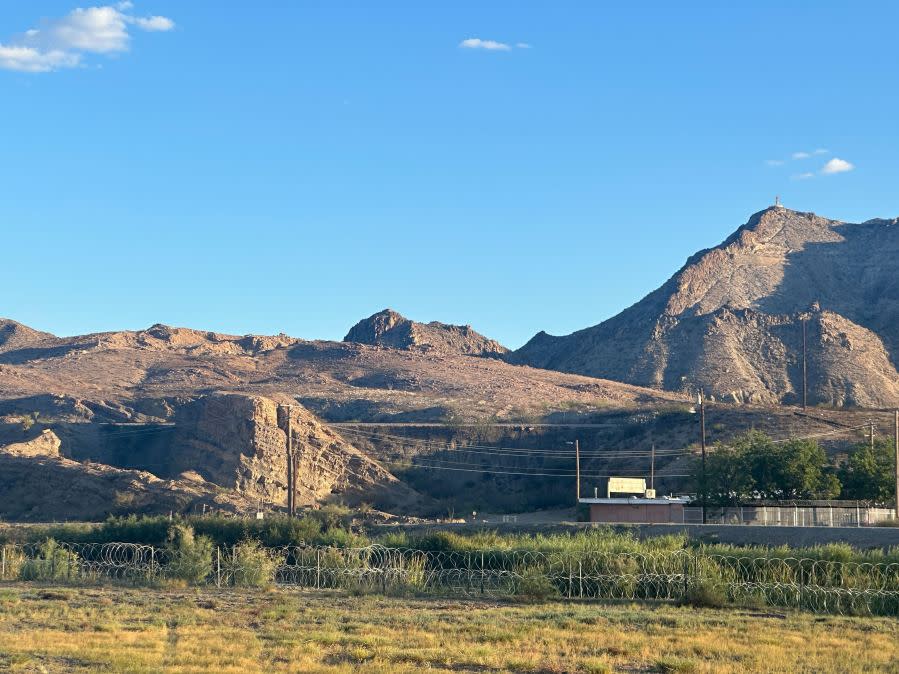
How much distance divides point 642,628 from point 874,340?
116992mm

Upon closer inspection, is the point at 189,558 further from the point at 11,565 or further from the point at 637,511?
the point at 637,511

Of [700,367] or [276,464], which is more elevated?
[700,367]

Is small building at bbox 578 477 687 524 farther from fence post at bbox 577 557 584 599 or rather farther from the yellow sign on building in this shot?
fence post at bbox 577 557 584 599

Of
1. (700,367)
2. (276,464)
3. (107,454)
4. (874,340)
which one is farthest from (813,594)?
(874,340)

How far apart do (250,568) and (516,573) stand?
9301mm

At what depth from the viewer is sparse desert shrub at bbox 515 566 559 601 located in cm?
3575

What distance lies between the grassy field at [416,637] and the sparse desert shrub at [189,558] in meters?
5.84

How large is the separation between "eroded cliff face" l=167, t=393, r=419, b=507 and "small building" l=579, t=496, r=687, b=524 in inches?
853

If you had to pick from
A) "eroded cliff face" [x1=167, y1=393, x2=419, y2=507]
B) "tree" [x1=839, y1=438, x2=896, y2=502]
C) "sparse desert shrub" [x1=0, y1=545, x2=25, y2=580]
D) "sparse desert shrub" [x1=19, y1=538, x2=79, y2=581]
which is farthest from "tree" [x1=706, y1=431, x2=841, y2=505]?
"sparse desert shrub" [x1=0, y1=545, x2=25, y2=580]

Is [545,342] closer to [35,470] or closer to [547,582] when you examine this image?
[35,470]

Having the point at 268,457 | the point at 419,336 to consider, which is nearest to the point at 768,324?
the point at 419,336

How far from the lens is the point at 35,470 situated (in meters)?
73.0

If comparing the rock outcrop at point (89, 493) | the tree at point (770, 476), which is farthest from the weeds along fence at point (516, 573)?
the tree at point (770, 476)

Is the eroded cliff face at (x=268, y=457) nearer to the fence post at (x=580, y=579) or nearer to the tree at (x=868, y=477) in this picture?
the tree at (x=868, y=477)
